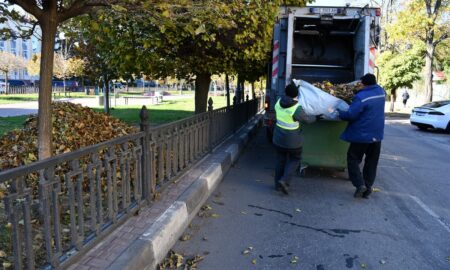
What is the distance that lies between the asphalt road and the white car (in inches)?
353

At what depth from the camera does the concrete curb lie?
3379 mm

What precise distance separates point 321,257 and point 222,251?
1022 mm

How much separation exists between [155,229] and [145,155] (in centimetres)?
101

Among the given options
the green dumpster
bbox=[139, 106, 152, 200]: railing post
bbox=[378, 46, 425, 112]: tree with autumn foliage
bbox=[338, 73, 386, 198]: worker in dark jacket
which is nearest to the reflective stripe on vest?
bbox=[338, 73, 386, 198]: worker in dark jacket

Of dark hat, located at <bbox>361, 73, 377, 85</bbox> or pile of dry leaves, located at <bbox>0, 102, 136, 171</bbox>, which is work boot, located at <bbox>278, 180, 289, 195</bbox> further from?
pile of dry leaves, located at <bbox>0, 102, 136, 171</bbox>

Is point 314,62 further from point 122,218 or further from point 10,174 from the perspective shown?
point 10,174

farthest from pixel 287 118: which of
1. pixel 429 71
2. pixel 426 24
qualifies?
pixel 429 71

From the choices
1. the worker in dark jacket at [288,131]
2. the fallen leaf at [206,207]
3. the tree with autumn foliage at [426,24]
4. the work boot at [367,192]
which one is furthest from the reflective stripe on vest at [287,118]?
the tree with autumn foliage at [426,24]

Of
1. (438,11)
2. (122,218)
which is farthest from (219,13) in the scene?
(438,11)

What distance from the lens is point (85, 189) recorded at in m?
5.07

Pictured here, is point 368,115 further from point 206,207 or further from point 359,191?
point 206,207

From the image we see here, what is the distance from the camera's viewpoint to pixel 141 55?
27.6ft

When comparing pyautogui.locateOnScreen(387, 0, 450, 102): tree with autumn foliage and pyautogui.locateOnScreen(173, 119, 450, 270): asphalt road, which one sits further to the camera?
pyautogui.locateOnScreen(387, 0, 450, 102): tree with autumn foliage

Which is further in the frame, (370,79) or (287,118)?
(287,118)
